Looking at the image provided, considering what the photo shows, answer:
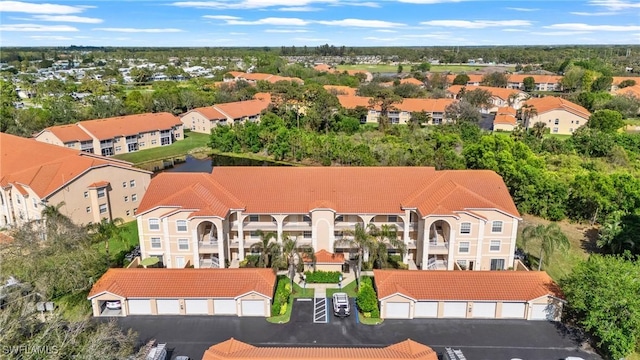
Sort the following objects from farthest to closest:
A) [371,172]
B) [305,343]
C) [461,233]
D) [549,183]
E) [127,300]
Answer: [549,183] → [371,172] → [461,233] → [127,300] → [305,343]

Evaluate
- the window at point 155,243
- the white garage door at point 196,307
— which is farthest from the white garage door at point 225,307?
the window at point 155,243

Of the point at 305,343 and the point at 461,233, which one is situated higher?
the point at 461,233

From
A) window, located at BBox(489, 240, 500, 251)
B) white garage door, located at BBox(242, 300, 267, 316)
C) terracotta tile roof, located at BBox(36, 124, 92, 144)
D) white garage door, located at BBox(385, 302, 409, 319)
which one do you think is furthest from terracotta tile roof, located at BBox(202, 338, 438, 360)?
terracotta tile roof, located at BBox(36, 124, 92, 144)

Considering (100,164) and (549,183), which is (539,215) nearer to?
(549,183)

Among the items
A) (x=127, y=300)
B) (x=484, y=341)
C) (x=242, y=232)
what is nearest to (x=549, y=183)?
(x=484, y=341)

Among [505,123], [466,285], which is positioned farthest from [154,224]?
[505,123]

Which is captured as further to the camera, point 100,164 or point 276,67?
point 276,67

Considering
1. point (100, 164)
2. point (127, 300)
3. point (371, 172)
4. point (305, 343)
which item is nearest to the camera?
point (305, 343)

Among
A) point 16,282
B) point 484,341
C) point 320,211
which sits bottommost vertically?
point 484,341
